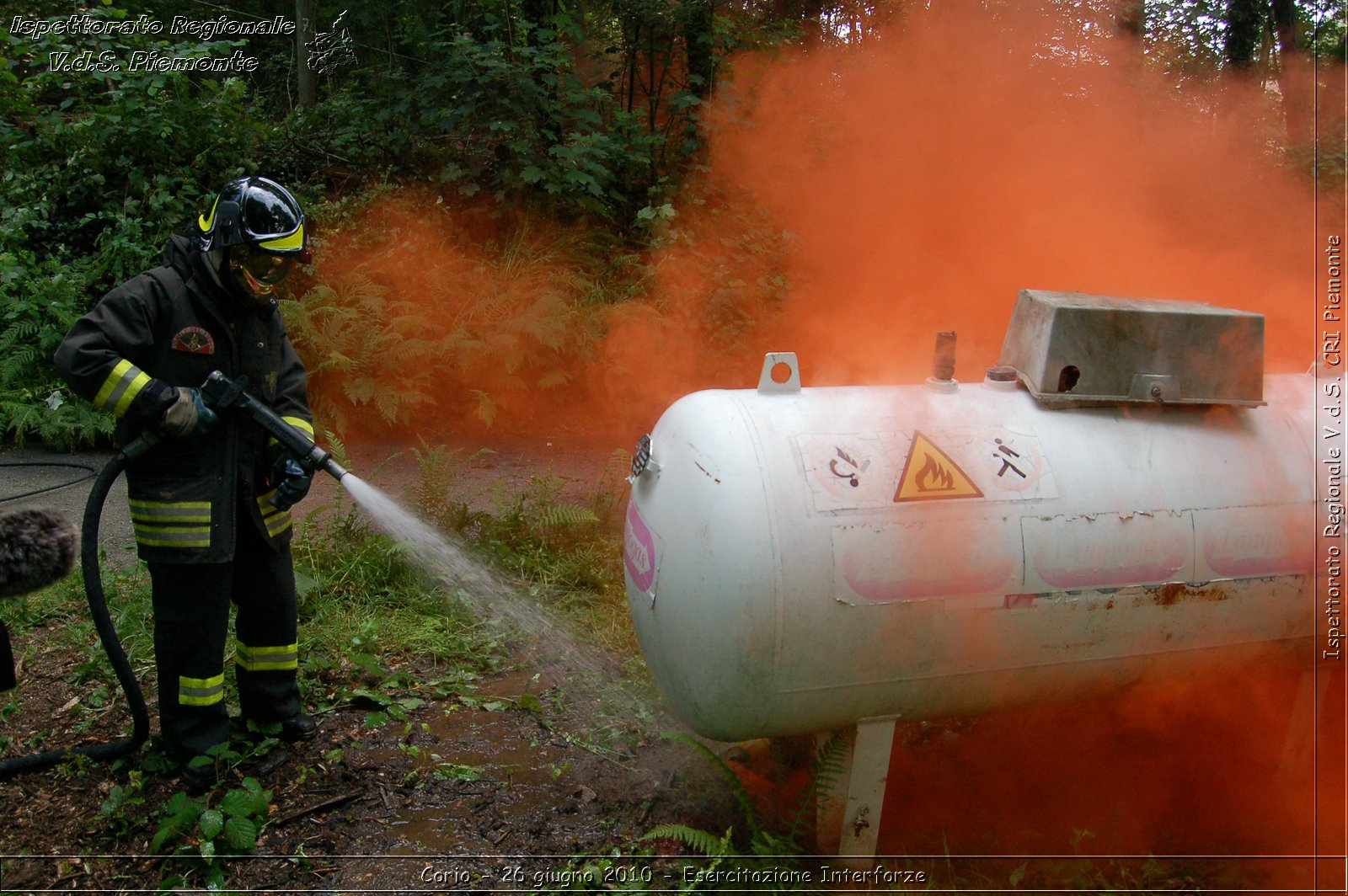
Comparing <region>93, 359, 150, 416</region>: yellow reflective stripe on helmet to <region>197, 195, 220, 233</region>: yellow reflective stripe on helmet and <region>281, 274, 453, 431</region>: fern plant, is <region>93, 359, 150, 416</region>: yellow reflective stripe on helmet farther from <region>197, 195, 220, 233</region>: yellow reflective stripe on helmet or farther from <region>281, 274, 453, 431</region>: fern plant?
<region>281, 274, 453, 431</region>: fern plant

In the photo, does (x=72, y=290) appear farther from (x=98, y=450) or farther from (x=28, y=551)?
(x=28, y=551)

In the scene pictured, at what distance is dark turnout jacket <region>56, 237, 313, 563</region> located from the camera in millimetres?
3189

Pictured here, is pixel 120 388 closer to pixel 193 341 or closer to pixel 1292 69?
pixel 193 341

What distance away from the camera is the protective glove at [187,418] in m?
3.25

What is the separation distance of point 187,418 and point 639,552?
1699 millimetres

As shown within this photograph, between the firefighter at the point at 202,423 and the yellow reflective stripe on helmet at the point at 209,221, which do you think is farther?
the yellow reflective stripe on helmet at the point at 209,221

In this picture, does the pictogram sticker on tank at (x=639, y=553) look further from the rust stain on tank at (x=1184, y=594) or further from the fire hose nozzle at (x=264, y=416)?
the rust stain on tank at (x=1184, y=594)

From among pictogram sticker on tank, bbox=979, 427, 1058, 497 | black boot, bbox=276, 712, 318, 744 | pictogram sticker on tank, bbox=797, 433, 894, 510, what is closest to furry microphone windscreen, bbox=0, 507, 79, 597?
black boot, bbox=276, 712, 318, 744

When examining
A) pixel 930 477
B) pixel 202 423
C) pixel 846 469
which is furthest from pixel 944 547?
pixel 202 423

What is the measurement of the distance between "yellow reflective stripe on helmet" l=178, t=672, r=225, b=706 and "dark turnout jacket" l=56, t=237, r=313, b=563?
51 cm

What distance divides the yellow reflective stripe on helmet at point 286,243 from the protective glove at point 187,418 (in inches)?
23.5

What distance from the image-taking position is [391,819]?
3543 millimetres

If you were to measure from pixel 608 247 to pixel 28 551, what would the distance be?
24.8 ft

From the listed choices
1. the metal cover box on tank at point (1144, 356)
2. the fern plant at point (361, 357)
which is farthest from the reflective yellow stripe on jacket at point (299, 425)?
the fern plant at point (361, 357)
